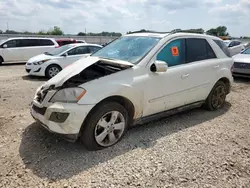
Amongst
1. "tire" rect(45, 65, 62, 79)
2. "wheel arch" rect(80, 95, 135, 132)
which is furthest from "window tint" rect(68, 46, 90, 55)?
"wheel arch" rect(80, 95, 135, 132)

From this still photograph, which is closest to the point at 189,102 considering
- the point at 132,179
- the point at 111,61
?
the point at 111,61

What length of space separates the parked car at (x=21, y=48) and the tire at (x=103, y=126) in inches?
472

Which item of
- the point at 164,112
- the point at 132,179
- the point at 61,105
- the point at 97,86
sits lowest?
the point at 132,179

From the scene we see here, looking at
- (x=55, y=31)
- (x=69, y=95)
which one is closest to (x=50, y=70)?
(x=69, y=95)

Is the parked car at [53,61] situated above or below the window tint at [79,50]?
below

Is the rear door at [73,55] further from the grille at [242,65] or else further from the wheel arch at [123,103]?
the wheel arch at [123,103]

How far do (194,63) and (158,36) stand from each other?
90cm

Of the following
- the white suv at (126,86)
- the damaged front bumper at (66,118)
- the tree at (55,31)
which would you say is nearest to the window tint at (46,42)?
the white suv at (126,86)

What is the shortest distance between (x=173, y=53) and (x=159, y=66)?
25.5 inches

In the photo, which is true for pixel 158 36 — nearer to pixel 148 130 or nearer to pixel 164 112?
pixel 164 112

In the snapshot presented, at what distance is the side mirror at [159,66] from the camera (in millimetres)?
3537

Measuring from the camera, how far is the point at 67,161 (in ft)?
9.87

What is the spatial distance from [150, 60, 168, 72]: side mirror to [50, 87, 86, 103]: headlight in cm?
119

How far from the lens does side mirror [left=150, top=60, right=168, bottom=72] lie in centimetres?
354
